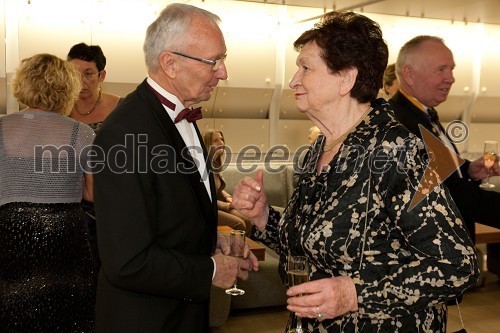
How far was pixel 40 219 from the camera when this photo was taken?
2.60 metres

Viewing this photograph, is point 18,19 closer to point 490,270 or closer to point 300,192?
point 300,192

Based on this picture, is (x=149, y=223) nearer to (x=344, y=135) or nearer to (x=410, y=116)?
(x=344, y=135)

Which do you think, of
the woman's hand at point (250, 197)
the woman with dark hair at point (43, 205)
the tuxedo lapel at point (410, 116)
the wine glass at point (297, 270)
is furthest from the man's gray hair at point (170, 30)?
the tuxedo lapel at point (410, 116)

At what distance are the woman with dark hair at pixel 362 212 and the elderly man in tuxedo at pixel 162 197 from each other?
0.89 feet

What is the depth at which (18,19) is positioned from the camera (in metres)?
5.08

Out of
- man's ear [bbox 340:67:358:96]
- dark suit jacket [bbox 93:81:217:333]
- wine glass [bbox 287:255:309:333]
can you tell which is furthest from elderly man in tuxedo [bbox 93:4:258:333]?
man's ear [bbox 340:67:358:96]

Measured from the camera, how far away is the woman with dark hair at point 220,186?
520 cm

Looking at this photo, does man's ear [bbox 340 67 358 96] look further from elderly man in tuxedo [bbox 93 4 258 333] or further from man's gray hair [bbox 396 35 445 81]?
man's gray hair [bbox 396 35 445 81]

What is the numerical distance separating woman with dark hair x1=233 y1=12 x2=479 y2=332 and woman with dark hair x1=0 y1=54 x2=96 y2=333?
1.05 m

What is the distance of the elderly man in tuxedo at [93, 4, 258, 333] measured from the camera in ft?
5.32

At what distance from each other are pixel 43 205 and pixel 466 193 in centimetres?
210

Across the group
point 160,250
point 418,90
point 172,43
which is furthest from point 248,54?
point 160,250

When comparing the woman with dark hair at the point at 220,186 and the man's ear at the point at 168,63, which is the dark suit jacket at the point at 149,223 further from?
the woman with dark hair at the point at 220,186

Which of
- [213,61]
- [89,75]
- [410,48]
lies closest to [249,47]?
[89,75]
